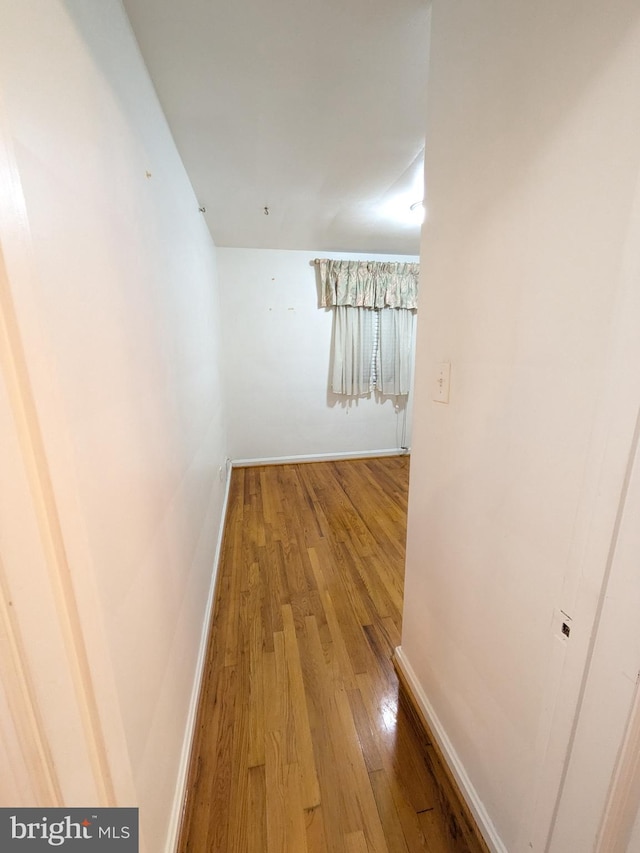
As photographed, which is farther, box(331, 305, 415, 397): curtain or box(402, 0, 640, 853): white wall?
box(331, 305, 415, 397): curtain

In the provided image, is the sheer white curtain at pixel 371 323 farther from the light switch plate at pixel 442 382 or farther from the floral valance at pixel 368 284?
the light switch plate at pixel 442 382

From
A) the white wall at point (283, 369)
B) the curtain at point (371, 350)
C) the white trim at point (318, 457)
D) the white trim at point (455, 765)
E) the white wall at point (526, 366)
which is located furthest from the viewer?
the white trim at point (318, 457)

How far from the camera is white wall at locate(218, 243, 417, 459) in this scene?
10.8 ft

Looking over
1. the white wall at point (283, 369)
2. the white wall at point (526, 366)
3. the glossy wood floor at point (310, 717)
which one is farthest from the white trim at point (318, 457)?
the white wall at point (526, 366)

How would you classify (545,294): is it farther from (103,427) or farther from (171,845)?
(171,845)

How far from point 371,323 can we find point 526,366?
310 centimetres

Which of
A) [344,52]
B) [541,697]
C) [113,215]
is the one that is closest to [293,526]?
[541,697]

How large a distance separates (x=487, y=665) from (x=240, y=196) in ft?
8.91

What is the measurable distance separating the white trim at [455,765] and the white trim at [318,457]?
2.60m

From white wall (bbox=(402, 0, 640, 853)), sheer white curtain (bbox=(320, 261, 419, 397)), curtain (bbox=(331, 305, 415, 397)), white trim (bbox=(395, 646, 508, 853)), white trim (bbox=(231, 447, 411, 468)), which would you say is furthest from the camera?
white trim (bbox=(231, 447, 411, 468))

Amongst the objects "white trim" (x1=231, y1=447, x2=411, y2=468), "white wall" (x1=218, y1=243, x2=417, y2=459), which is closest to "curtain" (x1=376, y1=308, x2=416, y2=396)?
"white wall" (x1=218, y1=243, x2=417, y2=459)

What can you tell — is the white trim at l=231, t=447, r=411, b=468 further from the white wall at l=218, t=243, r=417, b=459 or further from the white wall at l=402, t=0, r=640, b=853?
the white wall at l=402, t=0, r=640, b=853

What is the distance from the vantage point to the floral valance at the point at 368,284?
3377 mm

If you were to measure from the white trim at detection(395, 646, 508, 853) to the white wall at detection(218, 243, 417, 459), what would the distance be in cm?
268
